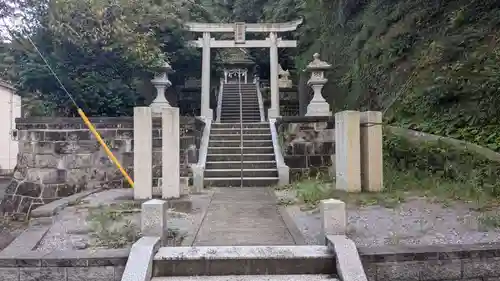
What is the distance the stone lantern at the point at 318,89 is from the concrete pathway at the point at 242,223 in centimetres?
303

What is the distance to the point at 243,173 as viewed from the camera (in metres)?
9.21

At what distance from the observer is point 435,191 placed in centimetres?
637

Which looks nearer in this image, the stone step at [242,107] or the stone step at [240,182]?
the stone step at [240,182]

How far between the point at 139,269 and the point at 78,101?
7.06 meters

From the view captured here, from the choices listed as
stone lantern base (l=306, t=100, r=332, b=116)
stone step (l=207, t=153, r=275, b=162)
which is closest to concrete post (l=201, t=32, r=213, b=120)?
stone step (l=207, t=153, r=275, b=162)

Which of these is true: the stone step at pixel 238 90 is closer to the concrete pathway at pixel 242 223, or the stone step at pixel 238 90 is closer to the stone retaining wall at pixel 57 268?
the concrete pathway at pixel 242 223

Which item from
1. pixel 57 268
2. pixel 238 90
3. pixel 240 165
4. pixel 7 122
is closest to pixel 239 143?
pixel 240 165

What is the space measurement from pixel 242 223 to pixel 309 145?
446cm

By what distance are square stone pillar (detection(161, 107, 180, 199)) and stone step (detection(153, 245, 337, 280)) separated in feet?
9.67

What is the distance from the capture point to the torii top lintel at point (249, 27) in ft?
47.6

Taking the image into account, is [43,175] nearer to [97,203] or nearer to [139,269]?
[97,203]

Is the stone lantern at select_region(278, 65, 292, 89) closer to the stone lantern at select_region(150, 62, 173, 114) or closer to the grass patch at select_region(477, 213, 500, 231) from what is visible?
the stone lantern at select_region(150, 62, 173, 114)

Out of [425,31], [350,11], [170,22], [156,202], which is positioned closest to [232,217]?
[156,202]

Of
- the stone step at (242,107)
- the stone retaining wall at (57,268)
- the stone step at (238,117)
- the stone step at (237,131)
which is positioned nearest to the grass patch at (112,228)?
the stone retaining wall at (57,268)
